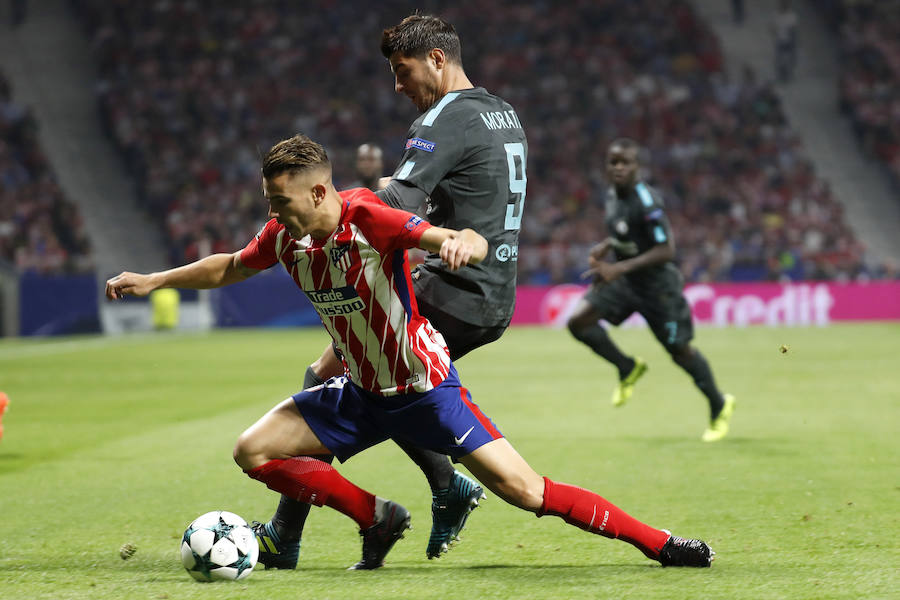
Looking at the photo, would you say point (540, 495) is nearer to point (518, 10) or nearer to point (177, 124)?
point (177, 124)

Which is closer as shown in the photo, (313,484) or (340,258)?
(340,258)

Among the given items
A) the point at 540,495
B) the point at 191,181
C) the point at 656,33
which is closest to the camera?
the point at 540,495

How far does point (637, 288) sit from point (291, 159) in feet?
17.3

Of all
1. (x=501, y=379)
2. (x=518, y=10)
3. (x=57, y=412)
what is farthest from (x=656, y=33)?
(x=57, y=412)

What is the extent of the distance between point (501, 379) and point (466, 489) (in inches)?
331

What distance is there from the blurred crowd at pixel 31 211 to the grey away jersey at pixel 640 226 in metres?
16.3

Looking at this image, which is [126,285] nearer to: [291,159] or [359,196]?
[291,159]

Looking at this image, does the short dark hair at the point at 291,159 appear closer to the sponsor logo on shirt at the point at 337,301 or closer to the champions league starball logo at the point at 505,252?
the sponsor logo on shirt at the point at 337,301

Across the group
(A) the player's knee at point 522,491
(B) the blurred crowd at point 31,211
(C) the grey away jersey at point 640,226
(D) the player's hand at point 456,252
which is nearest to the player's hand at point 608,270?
(C) the grey away jersey at point 640,226

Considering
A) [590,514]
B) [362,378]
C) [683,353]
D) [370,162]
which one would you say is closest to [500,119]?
[362,378]

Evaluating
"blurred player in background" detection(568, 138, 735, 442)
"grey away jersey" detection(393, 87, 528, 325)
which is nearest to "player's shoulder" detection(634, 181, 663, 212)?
"blurred player in background" detection(568, 138, 735, 442)

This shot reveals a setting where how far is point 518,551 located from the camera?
4691 millimetres

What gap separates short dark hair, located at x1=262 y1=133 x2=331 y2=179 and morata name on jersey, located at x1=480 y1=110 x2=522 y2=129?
2.25 ft

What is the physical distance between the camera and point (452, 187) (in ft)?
14.0
